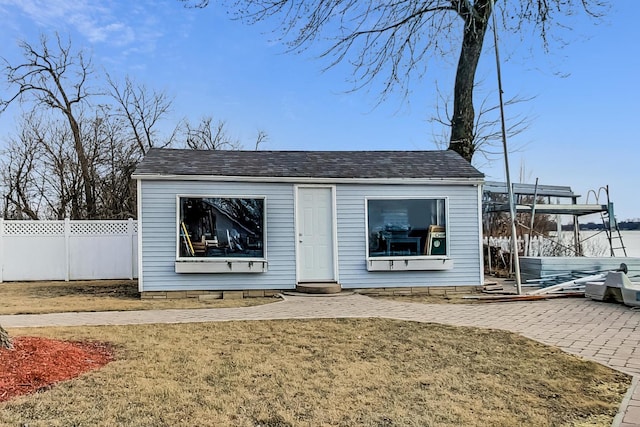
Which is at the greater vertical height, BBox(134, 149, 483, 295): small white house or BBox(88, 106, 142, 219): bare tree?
BBox(88, 106, 142, 219): bare tree

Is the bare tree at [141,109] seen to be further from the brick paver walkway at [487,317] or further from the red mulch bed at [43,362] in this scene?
the red mulch bed at [43,362]

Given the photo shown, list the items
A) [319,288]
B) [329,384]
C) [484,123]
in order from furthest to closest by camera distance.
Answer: [484,123] < [319,288] < [329,384]

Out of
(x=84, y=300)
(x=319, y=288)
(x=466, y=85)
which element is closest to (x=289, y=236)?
(x=319, y=288)

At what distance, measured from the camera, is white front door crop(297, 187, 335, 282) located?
31.6 ft

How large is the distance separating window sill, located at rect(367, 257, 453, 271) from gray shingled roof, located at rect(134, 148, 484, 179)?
178cm

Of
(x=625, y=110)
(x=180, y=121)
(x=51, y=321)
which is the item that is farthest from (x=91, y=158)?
(x=625, y=110)

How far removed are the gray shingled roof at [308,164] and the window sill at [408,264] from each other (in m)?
1.78

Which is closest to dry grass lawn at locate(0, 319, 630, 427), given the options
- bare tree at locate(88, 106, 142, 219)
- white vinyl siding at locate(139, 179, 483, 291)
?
white vinyl siding at locate(139, 179, 483, 291)

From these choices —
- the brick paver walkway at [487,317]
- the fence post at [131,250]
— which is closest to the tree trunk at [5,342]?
the brick paver walkway at [487,317]

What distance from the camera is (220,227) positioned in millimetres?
9406

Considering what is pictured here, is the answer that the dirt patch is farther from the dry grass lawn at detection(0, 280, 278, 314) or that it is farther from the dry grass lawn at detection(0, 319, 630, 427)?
the dry grass lawn at detection(0, 319, 630, 427)

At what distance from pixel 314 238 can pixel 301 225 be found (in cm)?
39

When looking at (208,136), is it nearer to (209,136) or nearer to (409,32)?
(209,136)

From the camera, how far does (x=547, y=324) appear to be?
20.9 ft
